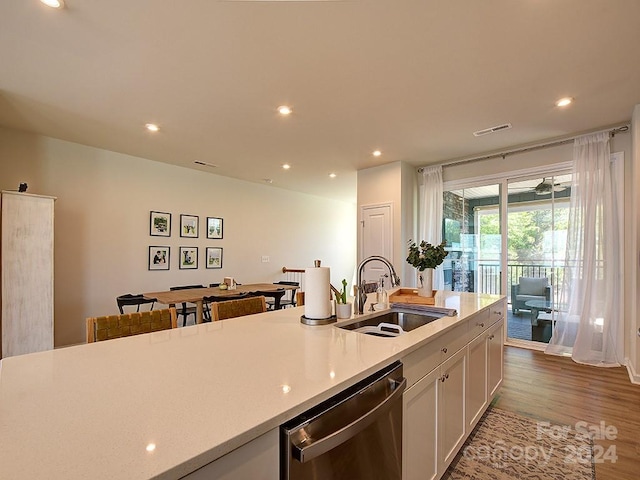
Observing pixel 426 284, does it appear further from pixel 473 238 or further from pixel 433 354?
pixel 473 238

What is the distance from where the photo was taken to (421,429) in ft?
4.79

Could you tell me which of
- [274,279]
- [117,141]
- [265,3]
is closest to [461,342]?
[265,3]

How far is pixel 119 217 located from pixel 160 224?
59cm

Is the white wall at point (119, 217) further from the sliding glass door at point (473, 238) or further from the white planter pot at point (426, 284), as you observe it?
the white planter pot at point (426, 284)

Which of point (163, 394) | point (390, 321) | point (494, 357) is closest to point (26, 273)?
point (163, 394)

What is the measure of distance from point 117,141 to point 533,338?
6.25 metres

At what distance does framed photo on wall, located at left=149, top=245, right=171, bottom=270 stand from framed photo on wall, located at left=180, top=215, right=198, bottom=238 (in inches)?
15.5

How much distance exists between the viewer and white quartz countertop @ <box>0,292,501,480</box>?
610 millimetres

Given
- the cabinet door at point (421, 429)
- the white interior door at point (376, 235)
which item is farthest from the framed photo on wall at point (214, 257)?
the cabinet door at point (421, 429)

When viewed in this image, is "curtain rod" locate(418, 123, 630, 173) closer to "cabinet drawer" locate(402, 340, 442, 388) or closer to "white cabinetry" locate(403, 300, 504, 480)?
"white cabinetry" locate(403, 300, 504, 480)

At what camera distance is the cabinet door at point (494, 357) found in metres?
2.42

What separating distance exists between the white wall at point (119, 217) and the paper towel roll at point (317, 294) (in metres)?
4.16

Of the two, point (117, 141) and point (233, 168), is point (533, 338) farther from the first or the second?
point (117, 141)

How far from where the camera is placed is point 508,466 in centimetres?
193
